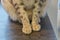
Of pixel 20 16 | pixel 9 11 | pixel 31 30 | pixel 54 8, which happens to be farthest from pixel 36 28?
pixel 54 8

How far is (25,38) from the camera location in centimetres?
109

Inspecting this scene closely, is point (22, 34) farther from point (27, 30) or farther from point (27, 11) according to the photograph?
point (27, 11)

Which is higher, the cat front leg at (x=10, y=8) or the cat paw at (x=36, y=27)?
the cat front leg at (x=10, y=8)

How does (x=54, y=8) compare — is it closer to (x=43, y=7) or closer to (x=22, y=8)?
(x=43, y=7)

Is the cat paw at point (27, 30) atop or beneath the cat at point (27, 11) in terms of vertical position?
beneath

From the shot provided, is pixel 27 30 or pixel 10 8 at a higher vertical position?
pixel 10 8

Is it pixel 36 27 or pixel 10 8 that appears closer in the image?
pixel 36 27

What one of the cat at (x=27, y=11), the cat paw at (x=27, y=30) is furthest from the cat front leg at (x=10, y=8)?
the cat paw at (x=27, y=30)

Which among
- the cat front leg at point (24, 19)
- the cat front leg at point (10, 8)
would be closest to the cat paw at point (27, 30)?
the cat front leg at point (24, 19)

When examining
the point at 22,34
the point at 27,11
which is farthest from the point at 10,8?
the point at 22,34

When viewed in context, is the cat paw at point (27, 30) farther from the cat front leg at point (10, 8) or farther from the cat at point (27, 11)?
the cat front leg at point (10, 8)

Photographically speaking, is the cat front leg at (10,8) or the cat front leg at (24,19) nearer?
the cat front leg at (24,19)

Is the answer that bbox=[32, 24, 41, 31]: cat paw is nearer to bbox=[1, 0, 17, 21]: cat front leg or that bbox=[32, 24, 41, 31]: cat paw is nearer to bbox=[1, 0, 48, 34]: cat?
bbox=[1, 0, 48, 34]: cat

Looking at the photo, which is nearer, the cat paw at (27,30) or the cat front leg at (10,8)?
the cat paw at (27,30)
